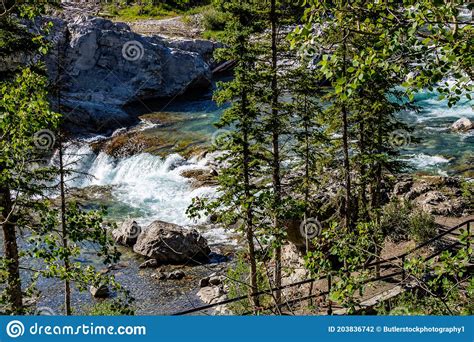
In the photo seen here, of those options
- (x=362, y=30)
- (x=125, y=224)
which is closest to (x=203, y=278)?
(x=125, y=224)

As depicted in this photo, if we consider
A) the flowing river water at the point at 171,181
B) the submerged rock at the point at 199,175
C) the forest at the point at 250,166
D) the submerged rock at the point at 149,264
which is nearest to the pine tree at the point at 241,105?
the forest at the point at 250,166

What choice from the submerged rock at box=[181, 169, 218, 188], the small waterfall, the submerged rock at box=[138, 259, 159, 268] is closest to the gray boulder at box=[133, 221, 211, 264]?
the submerged rock at box=[138, 259, 159, 268]

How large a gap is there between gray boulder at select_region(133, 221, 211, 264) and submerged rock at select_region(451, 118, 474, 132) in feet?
57.3

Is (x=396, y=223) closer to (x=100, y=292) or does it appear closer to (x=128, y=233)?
(x=100, y=292)

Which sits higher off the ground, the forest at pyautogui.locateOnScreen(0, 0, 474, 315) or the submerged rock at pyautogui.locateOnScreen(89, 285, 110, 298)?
the forest at pyautogui.locateOnScreen(0, 0, 474, 315)

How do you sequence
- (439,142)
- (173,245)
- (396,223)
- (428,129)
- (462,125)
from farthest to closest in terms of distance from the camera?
(428,129)
(462,125)
(439,142)
(173,245)
(396,223)

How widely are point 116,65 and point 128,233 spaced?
83.4 ft

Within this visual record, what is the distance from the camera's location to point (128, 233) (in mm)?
25234

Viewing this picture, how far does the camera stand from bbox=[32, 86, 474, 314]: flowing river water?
69.4 feet

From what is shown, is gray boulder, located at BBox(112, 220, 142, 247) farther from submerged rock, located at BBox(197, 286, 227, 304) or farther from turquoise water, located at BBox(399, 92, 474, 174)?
turquoise water, located at BBox(399, 92, 474, 174)

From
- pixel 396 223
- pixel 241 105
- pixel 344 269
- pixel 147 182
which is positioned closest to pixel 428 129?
pixel 396 223

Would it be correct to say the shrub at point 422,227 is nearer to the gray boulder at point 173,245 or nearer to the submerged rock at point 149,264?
the gray boulder at point 173,245

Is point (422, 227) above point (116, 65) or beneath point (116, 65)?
beneath

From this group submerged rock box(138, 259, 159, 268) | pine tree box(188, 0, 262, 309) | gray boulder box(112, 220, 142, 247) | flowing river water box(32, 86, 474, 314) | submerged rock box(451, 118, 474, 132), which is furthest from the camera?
submerged rock box(451, 118, 474, 132)
